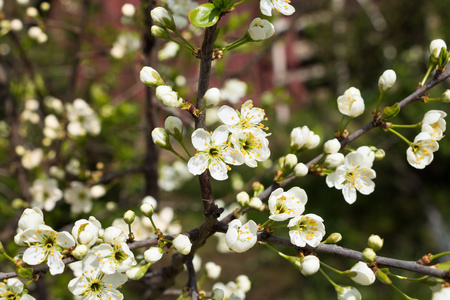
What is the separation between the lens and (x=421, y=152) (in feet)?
4.45

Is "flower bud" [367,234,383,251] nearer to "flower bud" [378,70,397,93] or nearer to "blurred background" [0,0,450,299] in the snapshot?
"flower bud" [378,70,397,93]

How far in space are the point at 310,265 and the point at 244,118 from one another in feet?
1.50

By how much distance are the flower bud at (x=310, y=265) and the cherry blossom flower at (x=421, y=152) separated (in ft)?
1.77

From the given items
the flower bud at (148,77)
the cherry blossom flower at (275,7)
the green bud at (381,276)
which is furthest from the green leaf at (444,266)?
the flower bud at (148,77)

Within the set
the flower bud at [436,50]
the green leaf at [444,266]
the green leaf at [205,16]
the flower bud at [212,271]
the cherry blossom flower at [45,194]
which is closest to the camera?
the green leaf at [205,16]

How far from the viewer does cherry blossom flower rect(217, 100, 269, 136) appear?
1.11 m

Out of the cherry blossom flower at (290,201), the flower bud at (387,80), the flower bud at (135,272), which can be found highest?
the flower bud at (387,80)

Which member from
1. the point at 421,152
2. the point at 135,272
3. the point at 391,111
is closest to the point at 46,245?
the point at 135,272

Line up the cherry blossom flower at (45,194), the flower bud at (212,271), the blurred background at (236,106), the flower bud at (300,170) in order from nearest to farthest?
the flower bud at (300,170)
the flower bud at (212,271)
the cherry blossom flower at (45,194)
the blurred background at (236,106)

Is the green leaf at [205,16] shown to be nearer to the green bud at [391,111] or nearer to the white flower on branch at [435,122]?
the green bud at [391,111]

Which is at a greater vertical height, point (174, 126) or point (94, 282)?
point (174, 126)

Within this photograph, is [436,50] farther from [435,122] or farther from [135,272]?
[135,272]

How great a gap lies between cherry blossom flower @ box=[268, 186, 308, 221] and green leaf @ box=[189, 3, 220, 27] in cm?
49

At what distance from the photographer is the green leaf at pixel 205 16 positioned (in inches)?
37.1
